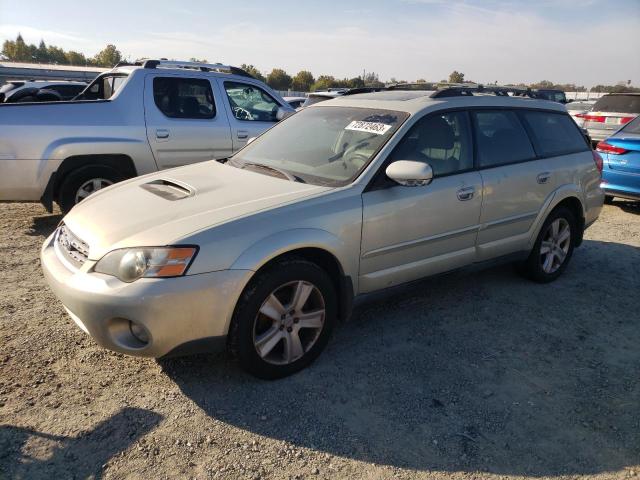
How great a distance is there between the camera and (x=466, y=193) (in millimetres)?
3789

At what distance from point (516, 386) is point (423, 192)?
1389 mm

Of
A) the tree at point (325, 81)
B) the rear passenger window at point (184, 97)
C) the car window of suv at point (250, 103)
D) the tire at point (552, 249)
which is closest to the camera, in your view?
the tire at point (552, 249)

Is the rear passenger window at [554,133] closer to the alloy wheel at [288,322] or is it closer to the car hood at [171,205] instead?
the car hood at [171,205]

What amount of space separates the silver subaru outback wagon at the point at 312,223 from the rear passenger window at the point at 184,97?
95.7 inches

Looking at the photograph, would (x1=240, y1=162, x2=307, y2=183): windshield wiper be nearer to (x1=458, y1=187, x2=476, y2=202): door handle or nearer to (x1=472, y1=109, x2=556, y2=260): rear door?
(x1=458, y1=187, x2=476, y2=202): door handle

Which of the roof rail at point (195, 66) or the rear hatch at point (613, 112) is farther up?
the roof rail at point (195, 66)

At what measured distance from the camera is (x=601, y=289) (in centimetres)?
475

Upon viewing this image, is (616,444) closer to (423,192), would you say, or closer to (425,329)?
(425,329)

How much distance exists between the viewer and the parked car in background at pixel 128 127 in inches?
208

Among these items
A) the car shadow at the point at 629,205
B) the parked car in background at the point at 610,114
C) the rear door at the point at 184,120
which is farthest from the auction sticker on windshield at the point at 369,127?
the parked car in background at the point at 610,114

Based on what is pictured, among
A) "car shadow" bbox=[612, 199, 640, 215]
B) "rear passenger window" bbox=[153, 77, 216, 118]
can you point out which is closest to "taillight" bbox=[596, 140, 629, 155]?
"car shadow" bbox=[612, 199, 640, 215]

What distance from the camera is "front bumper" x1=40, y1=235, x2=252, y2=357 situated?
8.35 feet

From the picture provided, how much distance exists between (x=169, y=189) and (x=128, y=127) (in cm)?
283

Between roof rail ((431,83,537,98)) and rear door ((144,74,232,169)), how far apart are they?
120 inches
